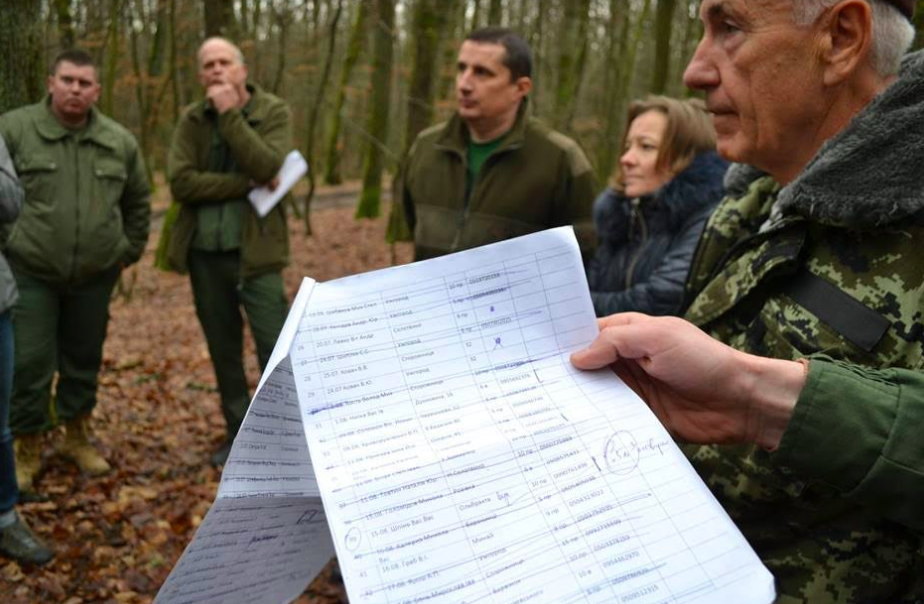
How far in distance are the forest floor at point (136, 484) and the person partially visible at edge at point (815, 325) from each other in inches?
116

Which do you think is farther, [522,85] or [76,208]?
[76,208]

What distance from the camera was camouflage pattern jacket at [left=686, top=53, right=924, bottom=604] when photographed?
3.46 feet

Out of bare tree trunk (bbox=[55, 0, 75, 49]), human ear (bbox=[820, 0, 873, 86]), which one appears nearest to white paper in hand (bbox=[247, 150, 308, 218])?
human ear (bbox=[820, 0, 873, 86])

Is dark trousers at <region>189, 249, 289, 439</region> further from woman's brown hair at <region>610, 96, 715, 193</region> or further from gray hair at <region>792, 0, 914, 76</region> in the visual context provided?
gray hair at <region>792, 0, 914, 76</region>

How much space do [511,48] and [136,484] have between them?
370 cm

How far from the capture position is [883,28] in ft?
4.37

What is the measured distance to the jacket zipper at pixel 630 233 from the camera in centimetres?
363

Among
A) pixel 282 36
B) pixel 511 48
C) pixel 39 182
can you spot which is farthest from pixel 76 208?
pixel 282 36

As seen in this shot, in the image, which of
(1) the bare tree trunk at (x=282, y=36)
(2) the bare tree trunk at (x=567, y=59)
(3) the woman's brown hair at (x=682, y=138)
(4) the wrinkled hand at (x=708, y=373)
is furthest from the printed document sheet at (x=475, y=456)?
(1) the bare tree trunk at (x=282, y=36)

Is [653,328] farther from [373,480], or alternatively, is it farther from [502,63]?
[502,63]

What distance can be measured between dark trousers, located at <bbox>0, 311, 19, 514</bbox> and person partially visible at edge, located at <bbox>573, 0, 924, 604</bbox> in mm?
3381

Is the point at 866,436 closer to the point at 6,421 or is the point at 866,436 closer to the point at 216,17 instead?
the point at 6,421

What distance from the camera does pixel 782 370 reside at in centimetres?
109

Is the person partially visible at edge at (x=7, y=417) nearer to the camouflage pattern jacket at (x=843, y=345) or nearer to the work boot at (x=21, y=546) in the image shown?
the work boot at (x=21, y=546)
